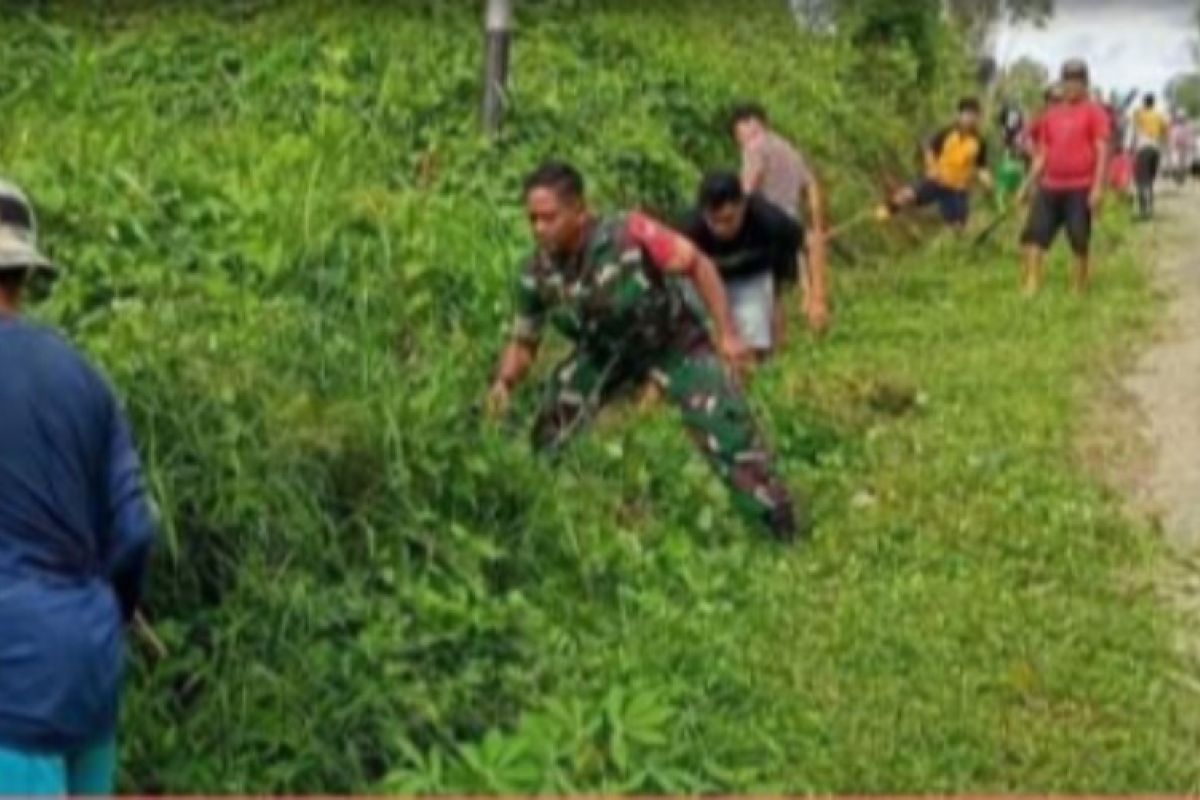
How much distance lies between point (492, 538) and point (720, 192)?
2650mm

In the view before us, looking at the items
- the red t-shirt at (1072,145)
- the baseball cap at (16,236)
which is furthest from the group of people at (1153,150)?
the baseball cap at (16,236)

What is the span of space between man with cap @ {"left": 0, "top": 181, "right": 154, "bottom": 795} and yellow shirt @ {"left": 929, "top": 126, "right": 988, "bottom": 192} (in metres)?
14.8

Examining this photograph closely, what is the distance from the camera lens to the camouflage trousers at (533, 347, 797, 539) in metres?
8.03

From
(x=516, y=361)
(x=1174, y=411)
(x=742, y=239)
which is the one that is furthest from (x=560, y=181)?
(x=1174, y=411)

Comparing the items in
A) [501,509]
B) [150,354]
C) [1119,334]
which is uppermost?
[150,354]

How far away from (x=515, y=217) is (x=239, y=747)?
19.6ft

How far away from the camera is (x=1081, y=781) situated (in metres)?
6.01

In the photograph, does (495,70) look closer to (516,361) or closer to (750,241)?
(750,241)

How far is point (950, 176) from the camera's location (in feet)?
61.2

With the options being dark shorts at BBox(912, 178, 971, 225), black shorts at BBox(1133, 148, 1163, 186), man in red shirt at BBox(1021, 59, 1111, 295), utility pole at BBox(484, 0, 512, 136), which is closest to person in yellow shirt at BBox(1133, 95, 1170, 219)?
black shorts at BBox(1133, 148, 1163, 186)

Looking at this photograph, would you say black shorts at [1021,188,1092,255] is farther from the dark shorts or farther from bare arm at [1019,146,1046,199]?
the dark shorts

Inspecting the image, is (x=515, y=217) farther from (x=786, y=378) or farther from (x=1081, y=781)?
(x=1081, y=781)

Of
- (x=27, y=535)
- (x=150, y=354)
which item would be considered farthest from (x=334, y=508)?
(x=27, y=535)

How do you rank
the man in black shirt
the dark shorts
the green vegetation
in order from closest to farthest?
the green vegetation → the man in black shirt → the dark shorts
